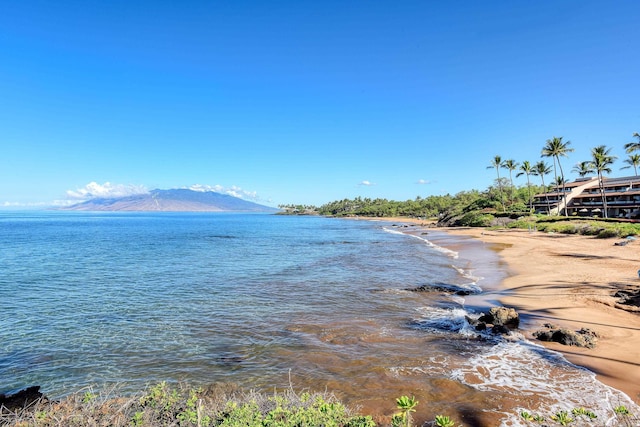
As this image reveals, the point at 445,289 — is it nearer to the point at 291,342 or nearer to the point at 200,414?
the point at 291,342

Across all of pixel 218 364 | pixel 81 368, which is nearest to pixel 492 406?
pixel 218 364

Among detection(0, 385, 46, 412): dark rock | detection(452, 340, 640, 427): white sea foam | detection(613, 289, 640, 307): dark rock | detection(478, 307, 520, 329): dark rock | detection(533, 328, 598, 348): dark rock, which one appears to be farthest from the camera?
detection(613, 289, 640, 307): dark rock

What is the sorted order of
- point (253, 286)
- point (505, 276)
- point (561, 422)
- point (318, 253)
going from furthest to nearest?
point (318, 253) → point (505, 276) → point (253, 286) → point (561, 422)

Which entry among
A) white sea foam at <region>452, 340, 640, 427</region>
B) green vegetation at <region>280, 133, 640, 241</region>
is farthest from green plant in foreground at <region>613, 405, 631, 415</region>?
green vegetation at <region>280, 133, 640, 241</region>

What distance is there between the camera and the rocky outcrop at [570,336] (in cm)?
1212

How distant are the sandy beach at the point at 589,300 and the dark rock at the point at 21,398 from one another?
53.2 feet

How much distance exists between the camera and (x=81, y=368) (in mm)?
11406

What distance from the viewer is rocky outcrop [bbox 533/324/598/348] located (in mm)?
12117

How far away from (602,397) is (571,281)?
1523 centimetres

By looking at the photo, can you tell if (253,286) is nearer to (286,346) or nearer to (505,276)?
(286,346)

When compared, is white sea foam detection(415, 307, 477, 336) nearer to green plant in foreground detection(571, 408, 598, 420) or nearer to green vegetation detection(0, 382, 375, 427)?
green plant in foreground detection(571, 408, 598, 420)

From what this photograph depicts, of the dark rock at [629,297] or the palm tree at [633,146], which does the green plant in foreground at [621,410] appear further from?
the palm tree at [633,146]

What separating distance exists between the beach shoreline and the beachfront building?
5501 centimetres

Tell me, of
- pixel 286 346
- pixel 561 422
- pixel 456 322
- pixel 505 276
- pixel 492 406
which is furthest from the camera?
pixel 505 276
